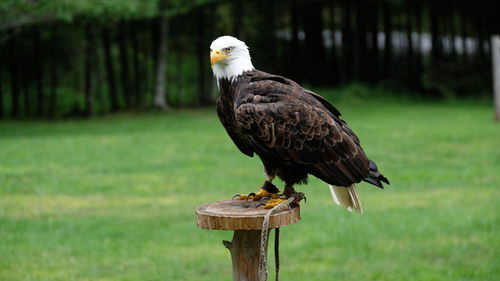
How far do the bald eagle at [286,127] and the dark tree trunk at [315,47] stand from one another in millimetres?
24032

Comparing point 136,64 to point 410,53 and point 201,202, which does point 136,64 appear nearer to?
point 410,53

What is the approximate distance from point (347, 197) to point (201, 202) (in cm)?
546

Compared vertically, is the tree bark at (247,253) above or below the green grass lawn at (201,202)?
above

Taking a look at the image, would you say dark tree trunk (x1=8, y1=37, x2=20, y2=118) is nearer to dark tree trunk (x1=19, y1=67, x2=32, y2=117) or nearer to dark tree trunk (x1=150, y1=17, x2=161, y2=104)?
dark tree trunk (x1=19, y1=67, x2=32, y2=117)

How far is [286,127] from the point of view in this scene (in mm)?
4023

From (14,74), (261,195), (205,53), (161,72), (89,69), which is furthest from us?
(205,53)

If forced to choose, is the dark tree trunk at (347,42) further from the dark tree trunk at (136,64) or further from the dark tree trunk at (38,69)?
the dark tree trunk at (38,69)

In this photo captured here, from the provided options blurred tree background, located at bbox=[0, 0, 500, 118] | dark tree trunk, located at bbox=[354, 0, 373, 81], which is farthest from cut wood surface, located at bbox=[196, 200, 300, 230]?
dark tree trunk, located at bbox=[354, 0, 373, 81]

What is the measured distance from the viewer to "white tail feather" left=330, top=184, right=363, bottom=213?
4.17 meters

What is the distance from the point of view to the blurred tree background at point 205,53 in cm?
2272

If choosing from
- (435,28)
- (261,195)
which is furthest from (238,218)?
(435,28)

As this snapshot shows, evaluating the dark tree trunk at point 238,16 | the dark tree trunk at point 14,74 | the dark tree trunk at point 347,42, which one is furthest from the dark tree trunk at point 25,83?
the dark tree trunk at point 347,42

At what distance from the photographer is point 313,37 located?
1113 inches

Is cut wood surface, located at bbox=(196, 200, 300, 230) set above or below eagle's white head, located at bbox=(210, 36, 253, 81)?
below
